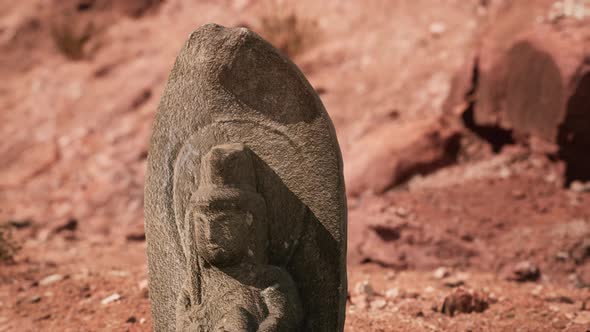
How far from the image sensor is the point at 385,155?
21.1 feet

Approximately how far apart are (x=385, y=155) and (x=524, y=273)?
1.76 metres

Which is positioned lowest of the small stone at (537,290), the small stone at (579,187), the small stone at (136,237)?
the small stone at (537,290)

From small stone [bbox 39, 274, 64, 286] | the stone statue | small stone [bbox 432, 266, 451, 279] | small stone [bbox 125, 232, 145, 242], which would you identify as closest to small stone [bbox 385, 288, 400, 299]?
small stone [bbox 432, 266, 451, 279]

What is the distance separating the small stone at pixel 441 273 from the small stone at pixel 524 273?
1.39 feet

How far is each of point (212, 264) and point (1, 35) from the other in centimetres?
885

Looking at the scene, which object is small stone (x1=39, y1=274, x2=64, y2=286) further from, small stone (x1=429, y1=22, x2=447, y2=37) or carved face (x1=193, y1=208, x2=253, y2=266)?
small stone (x1=429, y1=22, x2=447, y2=37)

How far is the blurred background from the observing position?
4734 mm

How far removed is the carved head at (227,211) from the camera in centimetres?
277

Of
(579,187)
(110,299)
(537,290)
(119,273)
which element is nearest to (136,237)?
(119,273)

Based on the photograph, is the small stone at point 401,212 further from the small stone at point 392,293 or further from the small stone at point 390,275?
the small stone at point 392,293

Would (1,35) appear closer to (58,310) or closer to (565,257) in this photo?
(58,310)

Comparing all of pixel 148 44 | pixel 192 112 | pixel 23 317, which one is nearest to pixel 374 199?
pixel 23 317

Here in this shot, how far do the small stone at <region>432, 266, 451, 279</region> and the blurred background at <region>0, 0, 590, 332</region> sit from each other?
0.02m

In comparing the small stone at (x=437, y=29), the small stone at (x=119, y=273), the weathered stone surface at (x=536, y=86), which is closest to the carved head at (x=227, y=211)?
the small stone at (x=119, y=273)
